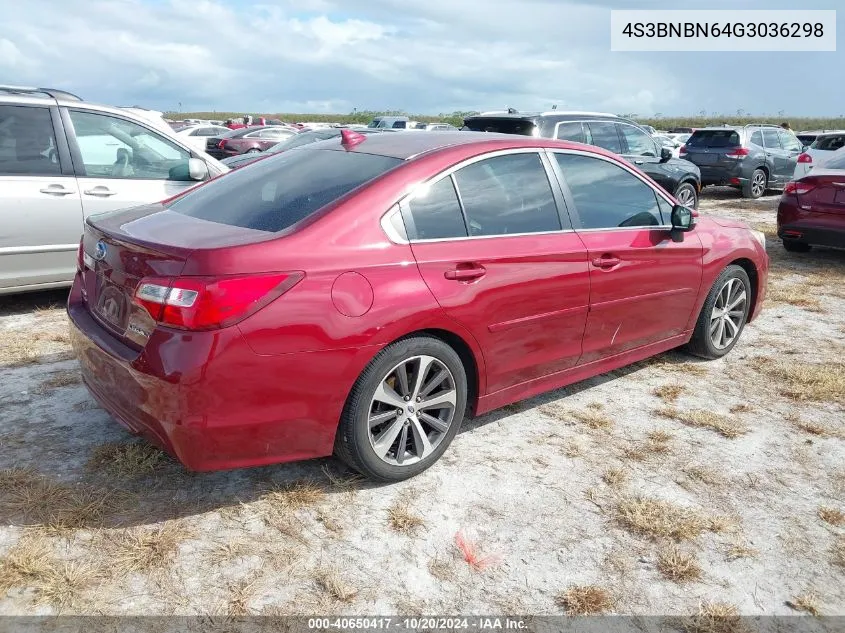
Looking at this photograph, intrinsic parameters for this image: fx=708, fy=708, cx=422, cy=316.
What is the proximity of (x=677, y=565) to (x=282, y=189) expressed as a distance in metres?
2.34

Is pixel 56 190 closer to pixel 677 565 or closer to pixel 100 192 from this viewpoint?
pixel 100 192

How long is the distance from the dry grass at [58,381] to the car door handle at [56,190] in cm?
171

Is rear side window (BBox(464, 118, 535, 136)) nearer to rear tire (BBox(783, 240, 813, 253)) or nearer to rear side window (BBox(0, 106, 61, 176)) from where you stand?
rear tire (BBox(783, 240, 813, 253))

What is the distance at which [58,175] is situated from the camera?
215 inches

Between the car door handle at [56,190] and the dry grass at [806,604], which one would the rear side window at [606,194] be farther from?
the car door handle at [56,190]

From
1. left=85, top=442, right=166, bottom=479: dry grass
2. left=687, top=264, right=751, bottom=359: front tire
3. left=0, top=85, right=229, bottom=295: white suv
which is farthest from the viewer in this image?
left=0, top=85, right=229, bottom=295: white suv

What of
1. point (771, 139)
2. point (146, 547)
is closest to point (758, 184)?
point (771, 139)

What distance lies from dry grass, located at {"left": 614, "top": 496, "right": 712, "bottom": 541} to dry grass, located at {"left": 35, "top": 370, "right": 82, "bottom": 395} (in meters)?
3.19

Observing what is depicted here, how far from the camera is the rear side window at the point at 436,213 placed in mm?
3148

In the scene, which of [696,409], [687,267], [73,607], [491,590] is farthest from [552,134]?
[73,607]

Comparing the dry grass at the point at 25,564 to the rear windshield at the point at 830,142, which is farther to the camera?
the rear windshield at the point at 830,142

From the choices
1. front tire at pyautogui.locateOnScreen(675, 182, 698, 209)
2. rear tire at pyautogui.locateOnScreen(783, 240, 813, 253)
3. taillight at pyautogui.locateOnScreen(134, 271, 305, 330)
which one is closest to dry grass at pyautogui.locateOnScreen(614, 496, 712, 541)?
taillight at pyautogui.locateOnScreen(134, 271, 305, 330)

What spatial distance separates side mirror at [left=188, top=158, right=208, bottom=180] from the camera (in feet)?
18.4

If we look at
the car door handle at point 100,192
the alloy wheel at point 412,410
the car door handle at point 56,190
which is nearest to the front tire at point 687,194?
the car door handle at point 100,192
